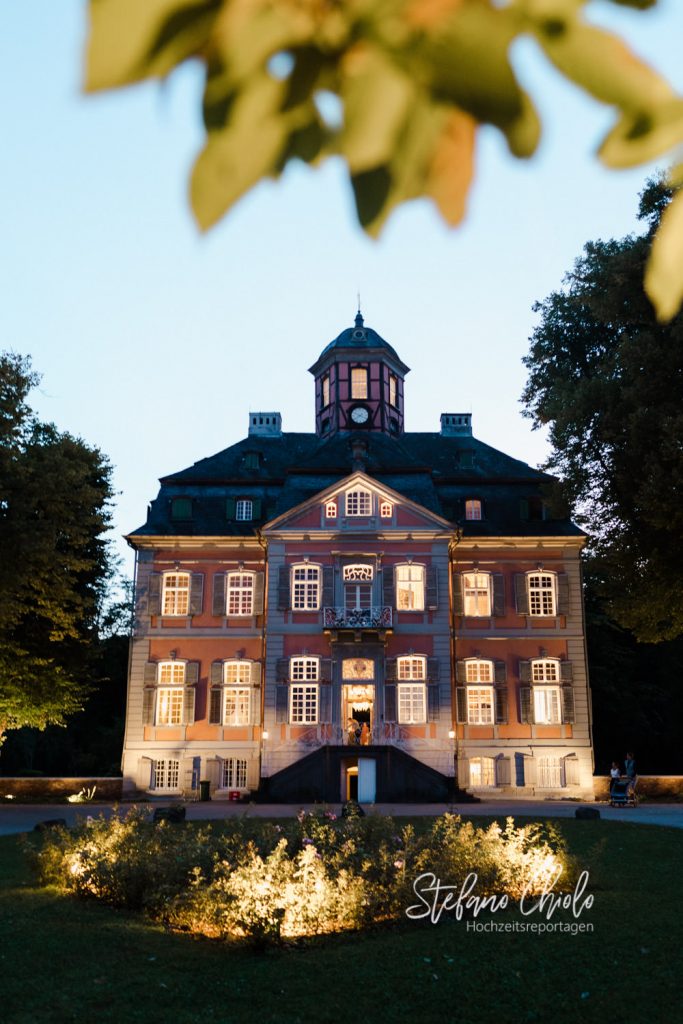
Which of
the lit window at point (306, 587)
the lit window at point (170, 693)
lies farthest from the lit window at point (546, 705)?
the lit window at point (170, 693)

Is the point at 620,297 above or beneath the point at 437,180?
above

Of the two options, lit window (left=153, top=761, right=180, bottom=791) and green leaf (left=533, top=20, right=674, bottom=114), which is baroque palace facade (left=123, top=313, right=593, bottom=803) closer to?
lit window (left=153, top=761, right=180, bottom=791)

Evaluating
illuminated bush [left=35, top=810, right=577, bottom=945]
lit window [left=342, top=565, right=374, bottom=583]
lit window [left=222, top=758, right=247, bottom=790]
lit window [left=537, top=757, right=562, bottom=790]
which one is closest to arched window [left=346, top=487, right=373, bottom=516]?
lit window [left=342, top=565, right=374, bottom=583]

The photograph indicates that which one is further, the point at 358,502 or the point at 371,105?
the point at 358,502

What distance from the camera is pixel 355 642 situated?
3156 centimetres

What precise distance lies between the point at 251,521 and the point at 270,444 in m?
6.17

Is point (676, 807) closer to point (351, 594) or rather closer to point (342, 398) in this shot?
point (351, 594)

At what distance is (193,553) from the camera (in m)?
33.9

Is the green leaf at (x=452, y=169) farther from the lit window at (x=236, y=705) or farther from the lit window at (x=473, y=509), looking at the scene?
the lit window at (x=473, y=509)

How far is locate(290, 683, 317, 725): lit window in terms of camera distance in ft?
103

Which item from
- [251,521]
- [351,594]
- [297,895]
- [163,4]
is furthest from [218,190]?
[251,521]

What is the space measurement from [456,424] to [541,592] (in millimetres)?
10074

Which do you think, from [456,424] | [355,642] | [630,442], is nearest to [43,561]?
[355,642]

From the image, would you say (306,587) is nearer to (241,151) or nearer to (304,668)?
(304,668)
